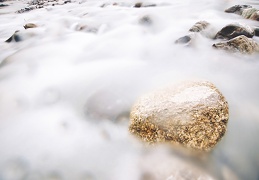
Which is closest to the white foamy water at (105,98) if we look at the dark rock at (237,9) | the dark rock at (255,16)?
the dark rock at (255,16)

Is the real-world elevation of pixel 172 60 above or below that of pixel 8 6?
above

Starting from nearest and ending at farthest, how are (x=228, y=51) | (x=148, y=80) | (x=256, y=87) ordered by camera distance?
(x=256, y=87), (x=148, y=80), (x=228, y=51)

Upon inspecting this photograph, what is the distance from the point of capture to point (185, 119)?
2059 mm

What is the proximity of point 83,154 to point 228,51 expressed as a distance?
2.81 metres

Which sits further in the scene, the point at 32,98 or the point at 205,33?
the point at 205,33

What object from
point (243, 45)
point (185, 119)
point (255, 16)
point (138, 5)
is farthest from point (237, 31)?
point (138, 5)

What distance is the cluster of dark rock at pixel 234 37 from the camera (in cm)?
353

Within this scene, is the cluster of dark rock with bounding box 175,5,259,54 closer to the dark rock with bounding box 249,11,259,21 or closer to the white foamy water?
the dark rock with bounding box 249,11,259,21

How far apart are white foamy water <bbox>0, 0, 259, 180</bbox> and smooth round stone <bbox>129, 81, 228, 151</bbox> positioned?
0.13 meters

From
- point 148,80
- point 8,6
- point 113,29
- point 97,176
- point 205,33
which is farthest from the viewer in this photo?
point 8,6

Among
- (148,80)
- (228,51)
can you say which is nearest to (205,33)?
(228,51)

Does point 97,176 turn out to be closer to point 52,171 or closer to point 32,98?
point 52,171

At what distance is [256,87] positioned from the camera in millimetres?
2967

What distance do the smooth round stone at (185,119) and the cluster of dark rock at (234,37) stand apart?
5.38ft
